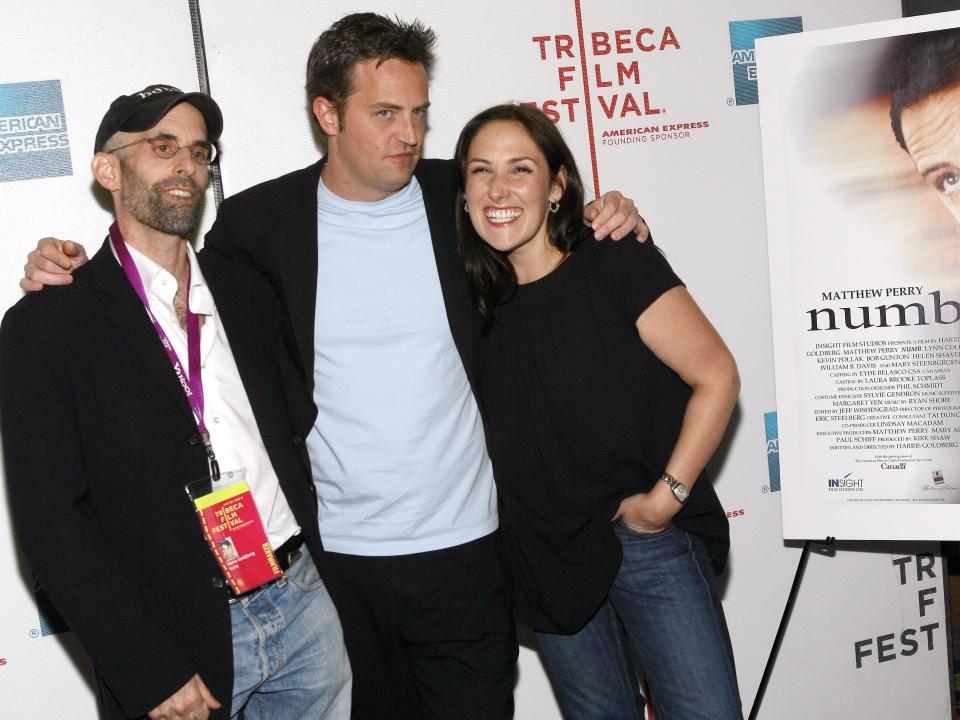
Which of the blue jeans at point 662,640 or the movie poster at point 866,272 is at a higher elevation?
the movie poster at point 866,272

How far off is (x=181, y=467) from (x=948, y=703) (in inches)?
114

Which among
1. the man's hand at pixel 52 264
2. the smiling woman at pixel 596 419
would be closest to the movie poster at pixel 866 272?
the smiling woman at pixel 596 419

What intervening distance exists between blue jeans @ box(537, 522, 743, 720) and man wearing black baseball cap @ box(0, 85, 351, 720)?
1.84 ft

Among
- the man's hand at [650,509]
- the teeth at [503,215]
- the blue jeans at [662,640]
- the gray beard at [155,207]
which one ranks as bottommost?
the blue jeans at [662,640]

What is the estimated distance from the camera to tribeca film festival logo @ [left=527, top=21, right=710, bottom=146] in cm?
297

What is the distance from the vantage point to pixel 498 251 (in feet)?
7.52

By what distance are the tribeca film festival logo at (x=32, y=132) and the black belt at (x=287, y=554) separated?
46.4 inches

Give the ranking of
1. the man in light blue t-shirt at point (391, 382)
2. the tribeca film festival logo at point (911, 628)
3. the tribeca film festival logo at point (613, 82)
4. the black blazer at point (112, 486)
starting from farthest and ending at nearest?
the tribeca film festival logo at point (911, 628) → the tribeca film festival logo at point (613, 82) → the man in light blue t-shirt at point (391, 382) → the black blazer at point (112, 486)

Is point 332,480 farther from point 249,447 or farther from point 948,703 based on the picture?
point 948,703

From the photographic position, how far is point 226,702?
194cm

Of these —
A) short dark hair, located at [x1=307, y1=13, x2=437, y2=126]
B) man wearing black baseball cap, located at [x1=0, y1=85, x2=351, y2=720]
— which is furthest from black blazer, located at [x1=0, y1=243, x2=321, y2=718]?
short dark hair, located at [x1=307, y1=13, x2=437, y2=126]

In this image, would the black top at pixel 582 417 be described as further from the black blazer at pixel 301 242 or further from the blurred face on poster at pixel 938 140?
the blurred face on poster at pixel 938 140

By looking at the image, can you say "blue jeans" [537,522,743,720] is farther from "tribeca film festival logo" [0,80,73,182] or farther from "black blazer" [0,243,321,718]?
"tribeca film festival logo" [0,80,73,182]

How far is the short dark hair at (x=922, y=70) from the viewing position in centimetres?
260
